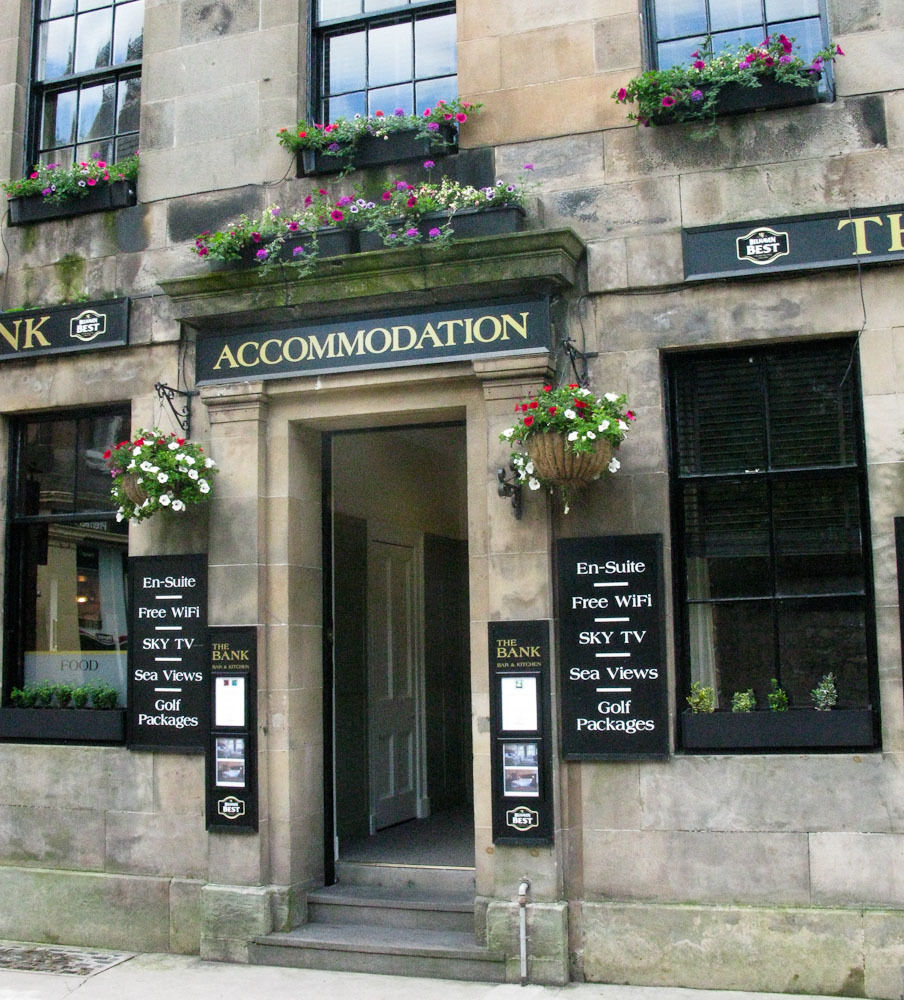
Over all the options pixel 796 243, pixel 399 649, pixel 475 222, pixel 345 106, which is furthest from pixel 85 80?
pixel 796 243

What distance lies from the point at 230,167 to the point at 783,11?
3904mm

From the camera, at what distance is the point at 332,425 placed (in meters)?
8.02

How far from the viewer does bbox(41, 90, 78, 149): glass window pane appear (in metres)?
9.14

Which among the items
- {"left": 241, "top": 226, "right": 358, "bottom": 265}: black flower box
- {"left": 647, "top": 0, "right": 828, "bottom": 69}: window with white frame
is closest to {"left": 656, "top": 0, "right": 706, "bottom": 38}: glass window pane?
{"left": 647, "top": 0, "right": 828, "bottom": 69}: window with white frame

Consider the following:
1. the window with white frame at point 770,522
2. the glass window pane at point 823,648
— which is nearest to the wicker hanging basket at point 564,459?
the window with white frame at point 770,522

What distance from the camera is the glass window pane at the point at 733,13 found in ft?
24.2

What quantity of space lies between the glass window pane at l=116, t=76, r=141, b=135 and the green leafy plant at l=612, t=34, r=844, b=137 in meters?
3.95

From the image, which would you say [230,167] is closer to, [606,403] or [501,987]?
[606,403]

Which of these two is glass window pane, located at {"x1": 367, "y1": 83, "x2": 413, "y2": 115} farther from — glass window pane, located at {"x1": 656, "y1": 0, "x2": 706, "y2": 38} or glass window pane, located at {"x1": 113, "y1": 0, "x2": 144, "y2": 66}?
glass window pane, located at {"x1": 113, "y1": 0, "x2": 144, "y2": 66}

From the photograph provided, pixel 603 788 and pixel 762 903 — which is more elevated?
pixel 603 788

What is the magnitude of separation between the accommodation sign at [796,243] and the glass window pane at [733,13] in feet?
4.90

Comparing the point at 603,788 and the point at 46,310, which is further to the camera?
the point at 46,310

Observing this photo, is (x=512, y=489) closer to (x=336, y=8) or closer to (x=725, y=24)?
(x=725, y=24)

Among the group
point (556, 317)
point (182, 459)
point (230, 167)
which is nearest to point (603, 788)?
point (556, 317)
